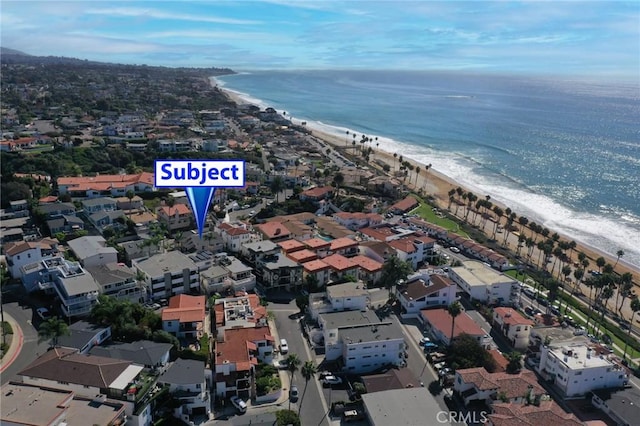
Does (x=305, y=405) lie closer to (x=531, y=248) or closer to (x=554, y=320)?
(x=554, y=320)

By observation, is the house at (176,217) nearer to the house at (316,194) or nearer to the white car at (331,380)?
the house at (316,194)

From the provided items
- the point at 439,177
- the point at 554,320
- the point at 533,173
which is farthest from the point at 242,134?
the point at 554,320

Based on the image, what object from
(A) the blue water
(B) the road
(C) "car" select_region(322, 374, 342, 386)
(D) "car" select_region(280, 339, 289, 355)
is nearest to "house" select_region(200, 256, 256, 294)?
(D) "car" select_region(280, 339, 289, 355)

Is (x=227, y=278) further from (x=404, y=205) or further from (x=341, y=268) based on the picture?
(x=404, y=205)

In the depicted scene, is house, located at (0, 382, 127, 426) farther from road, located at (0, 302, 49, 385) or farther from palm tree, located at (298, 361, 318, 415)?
palm tree, located at (298, 361, 318, 415)

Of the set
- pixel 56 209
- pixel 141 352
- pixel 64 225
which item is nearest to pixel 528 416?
pixel 141 352

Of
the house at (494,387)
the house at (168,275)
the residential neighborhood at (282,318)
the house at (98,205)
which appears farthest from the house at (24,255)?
the house at (494,387)
